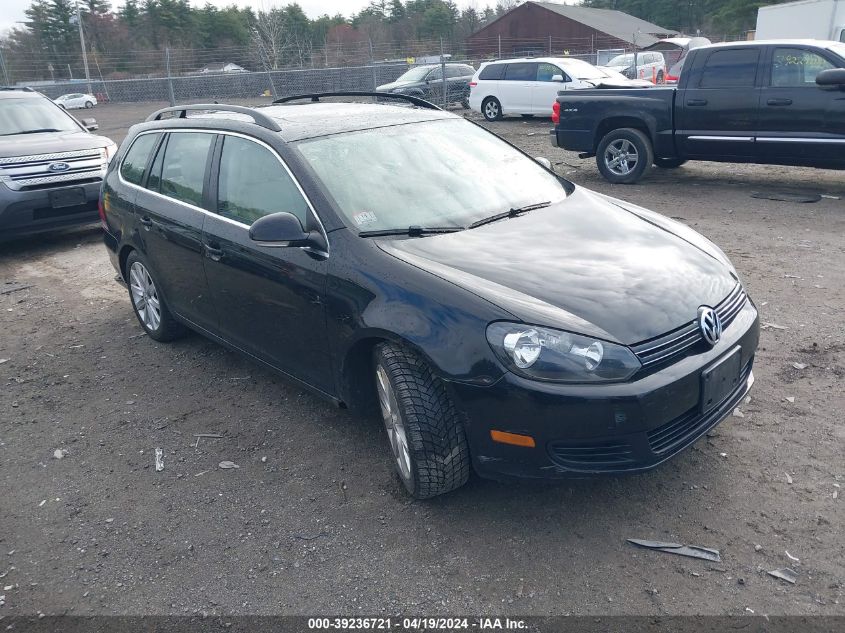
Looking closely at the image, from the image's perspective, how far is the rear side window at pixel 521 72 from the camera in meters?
18.4

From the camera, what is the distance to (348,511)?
3395 millimetres

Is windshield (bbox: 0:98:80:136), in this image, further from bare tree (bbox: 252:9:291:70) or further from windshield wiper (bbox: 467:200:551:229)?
bare tree (bbox: 252:9:291:70)

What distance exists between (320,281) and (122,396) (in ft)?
6.72

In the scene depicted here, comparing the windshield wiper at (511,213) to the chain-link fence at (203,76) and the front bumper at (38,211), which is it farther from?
the chain-link fence at (203,76)

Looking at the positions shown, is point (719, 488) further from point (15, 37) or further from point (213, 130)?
point (15, 37)

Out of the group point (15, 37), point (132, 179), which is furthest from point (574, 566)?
point (15, 37)

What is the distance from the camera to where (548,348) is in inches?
115

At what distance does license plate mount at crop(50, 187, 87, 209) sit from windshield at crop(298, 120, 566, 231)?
5.67m

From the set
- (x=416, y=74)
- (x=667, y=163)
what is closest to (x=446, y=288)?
(x=667, y=163)

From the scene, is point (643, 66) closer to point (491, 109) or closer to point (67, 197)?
point (491, 109)

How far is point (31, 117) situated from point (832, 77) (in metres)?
9.87

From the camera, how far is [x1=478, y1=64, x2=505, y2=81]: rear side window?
62.5 feet

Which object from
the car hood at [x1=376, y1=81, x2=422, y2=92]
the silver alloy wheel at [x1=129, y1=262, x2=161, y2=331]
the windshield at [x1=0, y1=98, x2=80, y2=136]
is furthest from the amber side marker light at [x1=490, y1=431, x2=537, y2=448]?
the car hood at [x1=376, y1=81, x2=422, y2=92]

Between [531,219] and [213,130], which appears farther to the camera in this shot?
[213,130]
